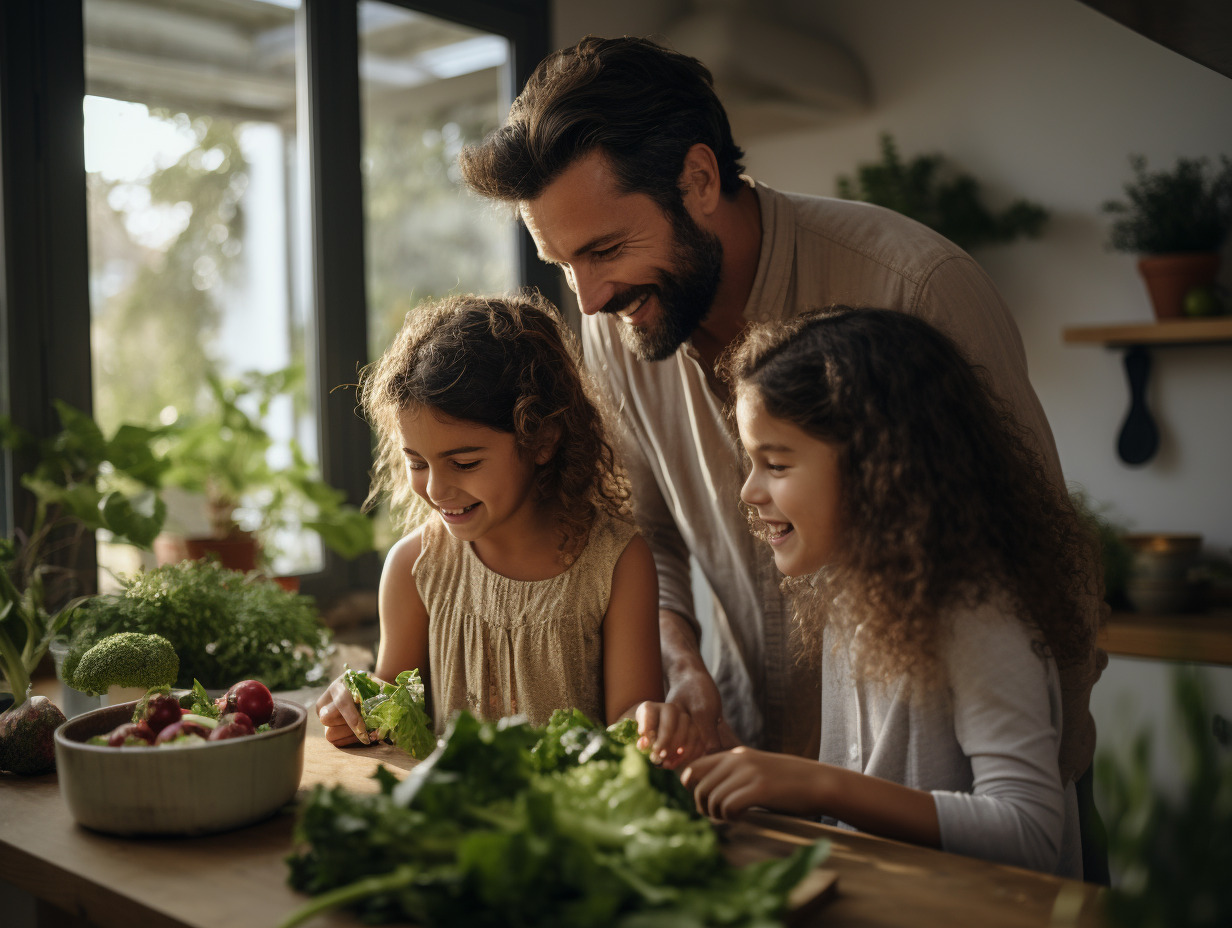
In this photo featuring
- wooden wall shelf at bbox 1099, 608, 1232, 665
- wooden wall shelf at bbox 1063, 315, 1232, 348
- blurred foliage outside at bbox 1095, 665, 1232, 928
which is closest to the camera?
blurred foliage outside at bbox 1095, 665, 1232, 928

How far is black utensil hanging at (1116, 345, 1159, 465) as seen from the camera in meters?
3.04

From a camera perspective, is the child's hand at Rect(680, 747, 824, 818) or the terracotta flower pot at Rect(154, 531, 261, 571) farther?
the terracotta flower pot at Rect(154, 531, 261, 571)

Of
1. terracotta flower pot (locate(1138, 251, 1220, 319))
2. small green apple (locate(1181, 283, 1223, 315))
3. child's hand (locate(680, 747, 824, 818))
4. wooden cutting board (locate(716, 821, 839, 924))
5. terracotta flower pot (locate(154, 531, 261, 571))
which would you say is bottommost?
wooden cutting board (locate(716, 821, 839, 924))

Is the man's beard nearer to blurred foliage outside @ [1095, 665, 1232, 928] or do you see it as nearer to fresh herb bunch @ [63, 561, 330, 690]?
fresh herb bunch @ [63, 561, 330, 690]

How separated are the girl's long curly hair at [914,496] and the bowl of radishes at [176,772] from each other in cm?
62

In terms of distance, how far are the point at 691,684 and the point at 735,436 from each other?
1.22 ft

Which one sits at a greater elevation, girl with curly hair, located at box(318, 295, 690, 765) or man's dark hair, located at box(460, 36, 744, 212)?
man's dark hair, located at box(460, 36, 744, 212)

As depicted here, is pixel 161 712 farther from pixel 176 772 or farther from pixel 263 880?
pixel 263 880

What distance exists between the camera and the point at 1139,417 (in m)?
3.05

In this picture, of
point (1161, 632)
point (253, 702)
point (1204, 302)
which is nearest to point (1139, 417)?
point (1204, 302)

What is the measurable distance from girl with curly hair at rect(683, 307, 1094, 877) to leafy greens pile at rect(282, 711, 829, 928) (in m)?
0.21

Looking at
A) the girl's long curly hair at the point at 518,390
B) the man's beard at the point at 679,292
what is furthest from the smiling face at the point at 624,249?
the girl's long curly hair at the point at 518,390

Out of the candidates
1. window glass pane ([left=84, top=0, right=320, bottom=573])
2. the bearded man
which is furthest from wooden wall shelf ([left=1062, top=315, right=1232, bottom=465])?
window glass pane ([left=84, top=0, right=320, bottom=573])

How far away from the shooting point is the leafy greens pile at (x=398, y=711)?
1.20 meters
